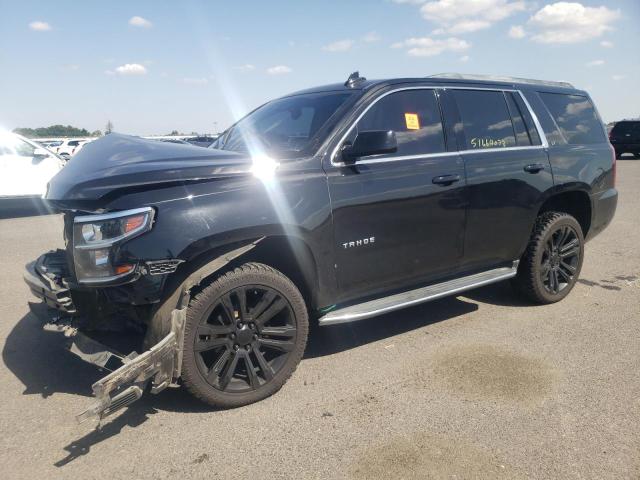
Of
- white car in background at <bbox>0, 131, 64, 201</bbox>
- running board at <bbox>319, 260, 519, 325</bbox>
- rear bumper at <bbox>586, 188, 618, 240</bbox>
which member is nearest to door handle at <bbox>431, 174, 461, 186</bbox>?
running board at <bbox>319, 260, 519, 325</bbox>

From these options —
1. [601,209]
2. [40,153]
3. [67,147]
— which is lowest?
[601,209]

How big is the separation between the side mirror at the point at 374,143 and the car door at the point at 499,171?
1.00 meters

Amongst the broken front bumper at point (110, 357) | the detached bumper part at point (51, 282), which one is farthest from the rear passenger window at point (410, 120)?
the detached bumper part at point (51, 282)

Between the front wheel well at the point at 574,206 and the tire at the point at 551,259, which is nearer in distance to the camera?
the tire at the point at 551,259

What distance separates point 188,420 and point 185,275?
0.87 metres

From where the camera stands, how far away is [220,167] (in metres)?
2.97

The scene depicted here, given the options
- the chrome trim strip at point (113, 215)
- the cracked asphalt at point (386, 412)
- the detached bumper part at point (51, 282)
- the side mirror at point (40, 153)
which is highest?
the side mirror at point (40, 153)

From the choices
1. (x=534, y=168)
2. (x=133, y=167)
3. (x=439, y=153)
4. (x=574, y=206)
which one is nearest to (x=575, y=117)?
(x=574, y=206)

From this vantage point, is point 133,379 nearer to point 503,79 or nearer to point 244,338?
point 244,338

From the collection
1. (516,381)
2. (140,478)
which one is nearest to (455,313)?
(516,381)

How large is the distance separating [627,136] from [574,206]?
2229cm

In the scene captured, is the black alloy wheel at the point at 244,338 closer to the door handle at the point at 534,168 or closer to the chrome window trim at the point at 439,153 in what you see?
the chrome window trim at the point at 439,153

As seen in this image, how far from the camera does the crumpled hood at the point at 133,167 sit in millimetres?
2781

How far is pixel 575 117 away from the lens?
4.99 meters
